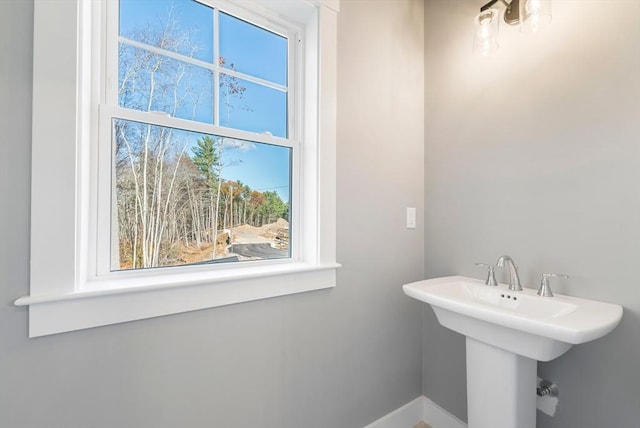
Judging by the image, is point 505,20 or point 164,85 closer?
point 164,85

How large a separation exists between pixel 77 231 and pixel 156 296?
29 cm

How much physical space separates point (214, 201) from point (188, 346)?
1.78ft

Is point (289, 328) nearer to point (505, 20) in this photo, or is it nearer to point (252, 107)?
point (252, 107)

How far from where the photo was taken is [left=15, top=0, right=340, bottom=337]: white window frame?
0.76 meters

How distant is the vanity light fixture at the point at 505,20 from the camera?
3.68ft

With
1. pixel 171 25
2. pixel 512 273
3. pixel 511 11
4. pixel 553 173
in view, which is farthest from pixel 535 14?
pixel 171 25

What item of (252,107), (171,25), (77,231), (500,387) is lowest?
(500,387)

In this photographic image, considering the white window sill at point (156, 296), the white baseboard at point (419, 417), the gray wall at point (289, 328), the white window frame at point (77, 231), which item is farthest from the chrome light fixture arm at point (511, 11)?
the white baseboard at point (419, 417)

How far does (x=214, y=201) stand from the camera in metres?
1.17

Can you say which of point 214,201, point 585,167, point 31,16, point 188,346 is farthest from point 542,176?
point 31,16

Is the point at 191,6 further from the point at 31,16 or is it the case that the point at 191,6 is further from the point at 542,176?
the point at 542,176

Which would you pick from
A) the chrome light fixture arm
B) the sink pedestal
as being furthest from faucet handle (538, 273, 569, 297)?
the chrome light fixture arm

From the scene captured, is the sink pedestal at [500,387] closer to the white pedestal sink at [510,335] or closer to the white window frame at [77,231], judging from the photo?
the white pedestal sink at [510,335]

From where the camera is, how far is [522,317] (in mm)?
838
